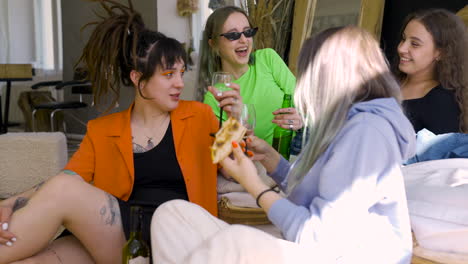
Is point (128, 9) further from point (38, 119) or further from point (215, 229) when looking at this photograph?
point (38, 119)

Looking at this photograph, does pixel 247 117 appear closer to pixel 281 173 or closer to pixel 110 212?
pixel 281 173

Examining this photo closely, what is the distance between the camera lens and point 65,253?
1841 mm

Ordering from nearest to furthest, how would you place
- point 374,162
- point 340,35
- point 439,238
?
point 374,162
point 340,35
point 439,238

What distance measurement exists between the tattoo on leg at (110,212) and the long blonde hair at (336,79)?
834mm

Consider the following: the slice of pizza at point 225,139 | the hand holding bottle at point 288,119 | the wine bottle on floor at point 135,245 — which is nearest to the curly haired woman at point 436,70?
the hand holding bottle at point 288,119

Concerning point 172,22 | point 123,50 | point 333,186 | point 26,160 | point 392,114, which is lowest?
point 26,160

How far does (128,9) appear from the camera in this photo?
207 cm

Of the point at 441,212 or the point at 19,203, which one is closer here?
the point at 441,212

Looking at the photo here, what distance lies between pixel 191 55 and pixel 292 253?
4501 mm

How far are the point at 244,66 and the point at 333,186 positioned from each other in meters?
1.53

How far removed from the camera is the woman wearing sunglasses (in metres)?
2.51

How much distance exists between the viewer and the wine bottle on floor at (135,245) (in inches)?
63.6

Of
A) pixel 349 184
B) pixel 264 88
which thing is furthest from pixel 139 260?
pixel 264 88

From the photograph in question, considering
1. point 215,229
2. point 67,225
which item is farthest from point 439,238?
point 67,225
